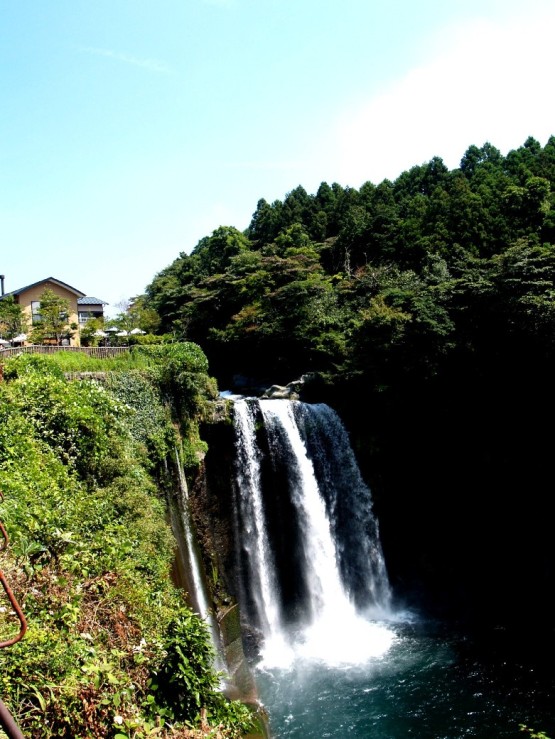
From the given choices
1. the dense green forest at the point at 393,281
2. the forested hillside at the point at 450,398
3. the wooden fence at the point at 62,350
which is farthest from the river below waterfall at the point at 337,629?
the dense green forest at the point at 393,281

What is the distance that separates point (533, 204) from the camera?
28469 mm

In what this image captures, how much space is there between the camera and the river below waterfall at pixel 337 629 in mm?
13047

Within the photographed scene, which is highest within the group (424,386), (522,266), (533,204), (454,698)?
(533,204)

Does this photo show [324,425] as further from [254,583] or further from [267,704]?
[267,704]

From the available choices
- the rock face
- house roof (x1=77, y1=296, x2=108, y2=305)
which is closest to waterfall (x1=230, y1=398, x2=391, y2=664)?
the rock face

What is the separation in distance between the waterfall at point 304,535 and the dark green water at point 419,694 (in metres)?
1.19

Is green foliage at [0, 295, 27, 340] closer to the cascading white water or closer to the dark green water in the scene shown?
the cascading white water

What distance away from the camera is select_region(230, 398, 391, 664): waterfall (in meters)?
17.2

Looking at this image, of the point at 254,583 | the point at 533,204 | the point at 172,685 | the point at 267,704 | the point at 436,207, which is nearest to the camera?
the point at 172,685

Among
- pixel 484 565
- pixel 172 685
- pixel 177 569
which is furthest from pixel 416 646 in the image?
pixel 172 685

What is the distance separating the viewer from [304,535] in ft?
61.1

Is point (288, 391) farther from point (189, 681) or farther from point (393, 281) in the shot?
point (189, 681)

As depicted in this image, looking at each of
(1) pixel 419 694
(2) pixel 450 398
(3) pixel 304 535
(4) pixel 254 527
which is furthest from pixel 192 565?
(2) pixel 450 398

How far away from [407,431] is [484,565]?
5.23 metres
